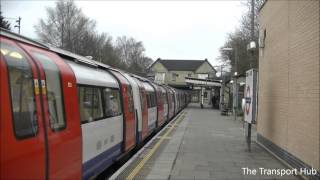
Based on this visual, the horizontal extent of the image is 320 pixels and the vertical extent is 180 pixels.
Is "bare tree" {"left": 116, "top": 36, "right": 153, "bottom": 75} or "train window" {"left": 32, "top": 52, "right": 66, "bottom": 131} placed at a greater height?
"bare tree" {"left": 116, "top": 36, "right": 153, "bottom": 75}

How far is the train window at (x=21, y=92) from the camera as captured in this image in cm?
473

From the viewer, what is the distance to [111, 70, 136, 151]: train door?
11391mm

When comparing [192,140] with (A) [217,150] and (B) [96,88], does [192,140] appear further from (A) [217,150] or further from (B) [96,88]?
(B) [96,88]

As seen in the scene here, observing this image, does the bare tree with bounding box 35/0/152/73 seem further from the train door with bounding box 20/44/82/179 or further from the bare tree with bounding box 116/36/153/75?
the train door with bounding box 20/44/82/179

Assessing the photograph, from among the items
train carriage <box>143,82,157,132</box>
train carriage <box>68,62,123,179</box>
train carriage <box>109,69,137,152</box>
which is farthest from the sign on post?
train carriage <box>143,82,157,132</box>

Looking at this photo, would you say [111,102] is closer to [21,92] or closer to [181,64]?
[21,92]

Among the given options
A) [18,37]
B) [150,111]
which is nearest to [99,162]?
[18,37]

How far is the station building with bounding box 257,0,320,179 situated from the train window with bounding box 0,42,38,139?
17.1ft

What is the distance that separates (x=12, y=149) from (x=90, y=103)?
140 inches

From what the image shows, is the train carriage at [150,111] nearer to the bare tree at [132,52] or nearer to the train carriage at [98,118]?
the train carriage at [98,118]

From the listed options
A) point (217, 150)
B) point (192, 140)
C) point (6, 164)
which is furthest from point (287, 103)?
point (6, 164)

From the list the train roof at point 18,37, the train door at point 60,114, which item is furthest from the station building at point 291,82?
the train roof at point 18,37

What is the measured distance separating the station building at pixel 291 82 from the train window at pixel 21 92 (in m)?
5.21

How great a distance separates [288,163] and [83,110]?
5386 millimetres
